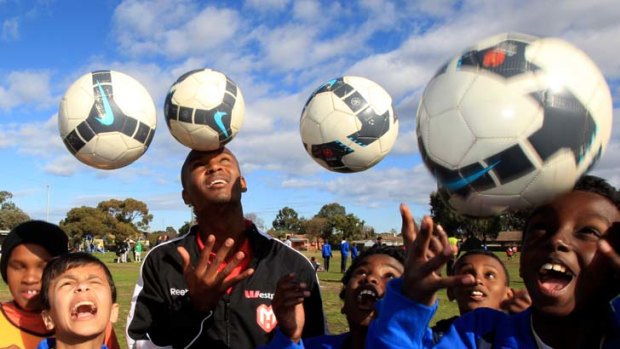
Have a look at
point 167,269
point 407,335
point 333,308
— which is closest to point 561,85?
point 407,335

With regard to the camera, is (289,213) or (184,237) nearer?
(184,237)

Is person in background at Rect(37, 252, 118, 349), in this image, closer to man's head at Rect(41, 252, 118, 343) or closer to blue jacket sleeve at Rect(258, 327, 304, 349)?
man's head at Rect(41, 252, 118, 343)

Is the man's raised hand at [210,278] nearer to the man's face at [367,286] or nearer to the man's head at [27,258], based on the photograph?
the man's face at [367,286]

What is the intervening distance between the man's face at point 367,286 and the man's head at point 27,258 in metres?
1.95

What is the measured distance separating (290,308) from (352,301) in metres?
0.43

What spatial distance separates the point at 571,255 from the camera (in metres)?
2.13

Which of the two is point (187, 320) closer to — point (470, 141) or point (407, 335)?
point (407, 335)

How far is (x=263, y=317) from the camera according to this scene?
3346 mm

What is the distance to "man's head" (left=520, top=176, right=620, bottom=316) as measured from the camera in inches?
84.0

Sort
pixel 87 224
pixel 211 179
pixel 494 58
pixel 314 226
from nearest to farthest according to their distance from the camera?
pixel 494 58
pixel 211 179
pixel 87 224
pixel 314 226

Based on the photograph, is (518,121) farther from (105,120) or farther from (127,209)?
(127,209)

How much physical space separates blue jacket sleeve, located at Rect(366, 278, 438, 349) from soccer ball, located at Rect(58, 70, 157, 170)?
2431 mm

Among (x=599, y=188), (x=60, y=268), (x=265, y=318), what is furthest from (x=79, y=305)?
(x=599, y=188)

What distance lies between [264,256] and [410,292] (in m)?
1.69
